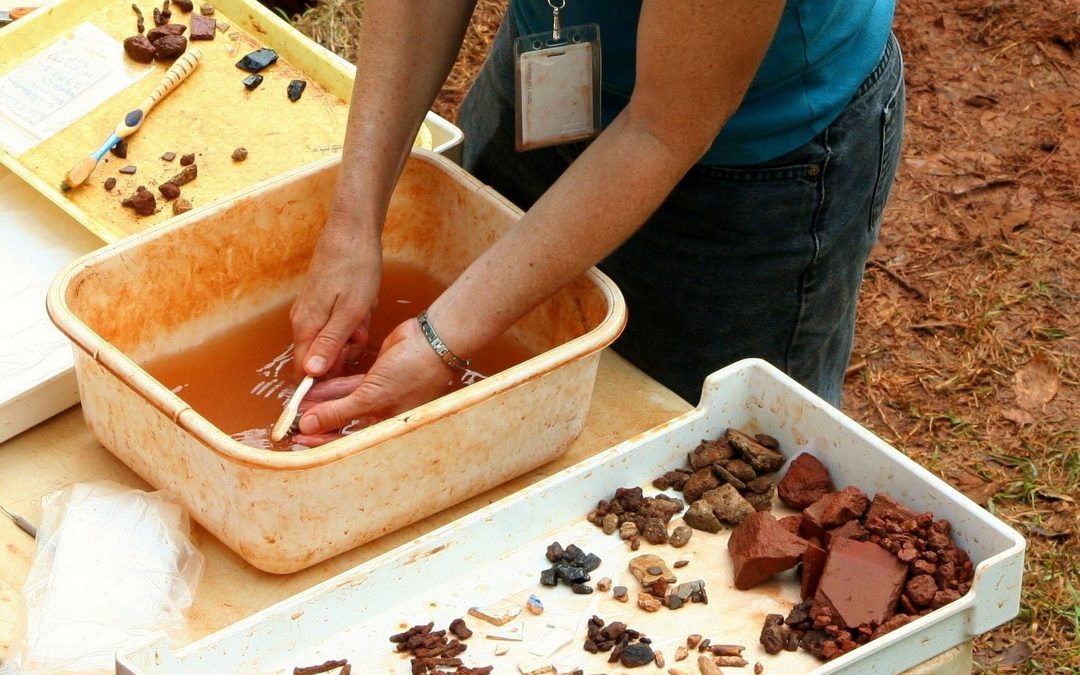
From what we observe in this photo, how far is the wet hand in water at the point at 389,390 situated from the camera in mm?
1188

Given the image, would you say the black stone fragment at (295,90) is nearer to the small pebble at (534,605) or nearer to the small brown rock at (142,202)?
the small brown rock at (142,202)

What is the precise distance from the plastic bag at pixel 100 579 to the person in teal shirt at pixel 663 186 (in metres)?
0.16

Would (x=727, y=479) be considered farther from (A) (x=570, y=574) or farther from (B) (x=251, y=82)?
(B) (x=251, y=82)

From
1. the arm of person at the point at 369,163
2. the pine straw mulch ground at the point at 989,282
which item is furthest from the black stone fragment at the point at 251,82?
the pine straw mulch ground at the point at 989,282

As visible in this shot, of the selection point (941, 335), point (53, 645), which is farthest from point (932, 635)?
point (941, 335)

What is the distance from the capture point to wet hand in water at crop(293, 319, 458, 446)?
1188 millimetres

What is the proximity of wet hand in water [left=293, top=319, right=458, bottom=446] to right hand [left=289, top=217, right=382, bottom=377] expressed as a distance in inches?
4.7

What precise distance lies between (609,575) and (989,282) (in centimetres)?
177

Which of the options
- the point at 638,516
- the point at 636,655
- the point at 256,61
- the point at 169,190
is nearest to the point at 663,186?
the point at 638,516

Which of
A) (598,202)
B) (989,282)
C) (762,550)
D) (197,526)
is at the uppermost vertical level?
(598,202)

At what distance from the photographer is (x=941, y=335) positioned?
8.51 feet

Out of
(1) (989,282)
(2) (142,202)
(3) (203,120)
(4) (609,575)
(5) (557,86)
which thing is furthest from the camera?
(1) (989,282)

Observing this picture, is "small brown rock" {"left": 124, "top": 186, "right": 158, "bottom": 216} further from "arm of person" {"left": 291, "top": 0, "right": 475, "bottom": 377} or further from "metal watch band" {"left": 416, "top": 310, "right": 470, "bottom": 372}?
"metal watch band" {"left": 416, "top": 310, "right": 470, "bottom": 372}

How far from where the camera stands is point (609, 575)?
116 centimetres
